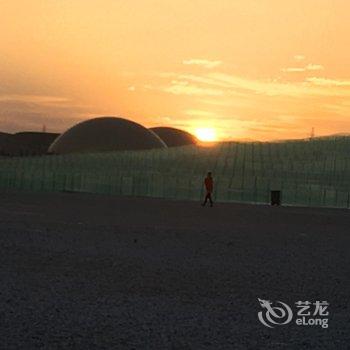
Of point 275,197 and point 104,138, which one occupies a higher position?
point 104,138

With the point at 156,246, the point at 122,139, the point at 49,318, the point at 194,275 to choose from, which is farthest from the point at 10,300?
the point at 122,139

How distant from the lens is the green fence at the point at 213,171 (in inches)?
2199

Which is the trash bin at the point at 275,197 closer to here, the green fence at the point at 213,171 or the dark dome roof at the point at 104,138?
the green fence at the point at 213,171

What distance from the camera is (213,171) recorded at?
59.0 m

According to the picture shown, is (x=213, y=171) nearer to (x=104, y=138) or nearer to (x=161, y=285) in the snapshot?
(x=161, y=285)

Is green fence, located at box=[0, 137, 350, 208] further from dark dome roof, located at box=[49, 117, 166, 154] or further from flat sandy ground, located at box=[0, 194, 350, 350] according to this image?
dark dome roof, located at box=[49, 117, 166, 154]

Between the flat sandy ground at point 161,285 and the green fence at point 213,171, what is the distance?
33132mm

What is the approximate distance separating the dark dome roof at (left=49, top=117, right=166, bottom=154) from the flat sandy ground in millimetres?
85292

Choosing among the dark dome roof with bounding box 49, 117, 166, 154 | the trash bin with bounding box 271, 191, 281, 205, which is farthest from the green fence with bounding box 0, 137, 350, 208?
the dark dome roof with bounding box 49, 117, 166, 154

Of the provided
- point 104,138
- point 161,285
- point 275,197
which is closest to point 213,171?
point 275,197

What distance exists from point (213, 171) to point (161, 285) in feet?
155

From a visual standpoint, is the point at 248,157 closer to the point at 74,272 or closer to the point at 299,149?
the point at 299,149

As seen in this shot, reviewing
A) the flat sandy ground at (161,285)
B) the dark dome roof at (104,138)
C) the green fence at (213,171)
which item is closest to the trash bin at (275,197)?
the green fence at (213,171)

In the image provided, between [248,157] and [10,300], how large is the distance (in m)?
51.6
